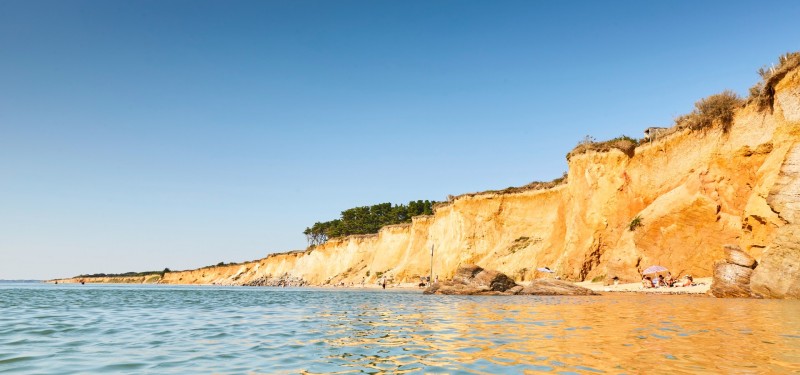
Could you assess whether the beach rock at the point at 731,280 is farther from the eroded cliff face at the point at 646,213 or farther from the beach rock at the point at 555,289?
the beach rock at the point at 555,289

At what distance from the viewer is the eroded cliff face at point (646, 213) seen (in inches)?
1019

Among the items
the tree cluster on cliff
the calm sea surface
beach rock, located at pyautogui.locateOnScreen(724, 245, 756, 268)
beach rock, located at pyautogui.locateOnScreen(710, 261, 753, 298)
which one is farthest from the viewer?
the tree cluster on cliff

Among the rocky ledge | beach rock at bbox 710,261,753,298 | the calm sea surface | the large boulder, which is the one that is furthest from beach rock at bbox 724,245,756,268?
the calm sea surface

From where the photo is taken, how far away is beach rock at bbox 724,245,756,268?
75.6 feet

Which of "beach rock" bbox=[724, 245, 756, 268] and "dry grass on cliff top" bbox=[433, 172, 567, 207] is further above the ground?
"dry grass on cliff top" bbox=[433, 172, 567, 207]

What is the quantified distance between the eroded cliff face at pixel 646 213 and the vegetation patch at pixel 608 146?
44cm

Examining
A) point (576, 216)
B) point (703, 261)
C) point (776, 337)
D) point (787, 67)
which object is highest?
point (787, 67)

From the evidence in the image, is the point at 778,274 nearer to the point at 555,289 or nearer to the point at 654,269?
the point at 654,269

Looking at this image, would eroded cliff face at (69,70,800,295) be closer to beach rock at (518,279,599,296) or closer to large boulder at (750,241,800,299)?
large boulder at (750,241,800,299)

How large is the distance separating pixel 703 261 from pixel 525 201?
24756 mm

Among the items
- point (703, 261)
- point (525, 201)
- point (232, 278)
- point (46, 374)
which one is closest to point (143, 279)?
point (232, 278)

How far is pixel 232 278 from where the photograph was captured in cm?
11125

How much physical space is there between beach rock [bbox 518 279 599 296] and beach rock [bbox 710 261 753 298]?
20.8 ft

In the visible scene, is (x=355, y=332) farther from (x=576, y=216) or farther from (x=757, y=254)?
(x=576, y=216)
